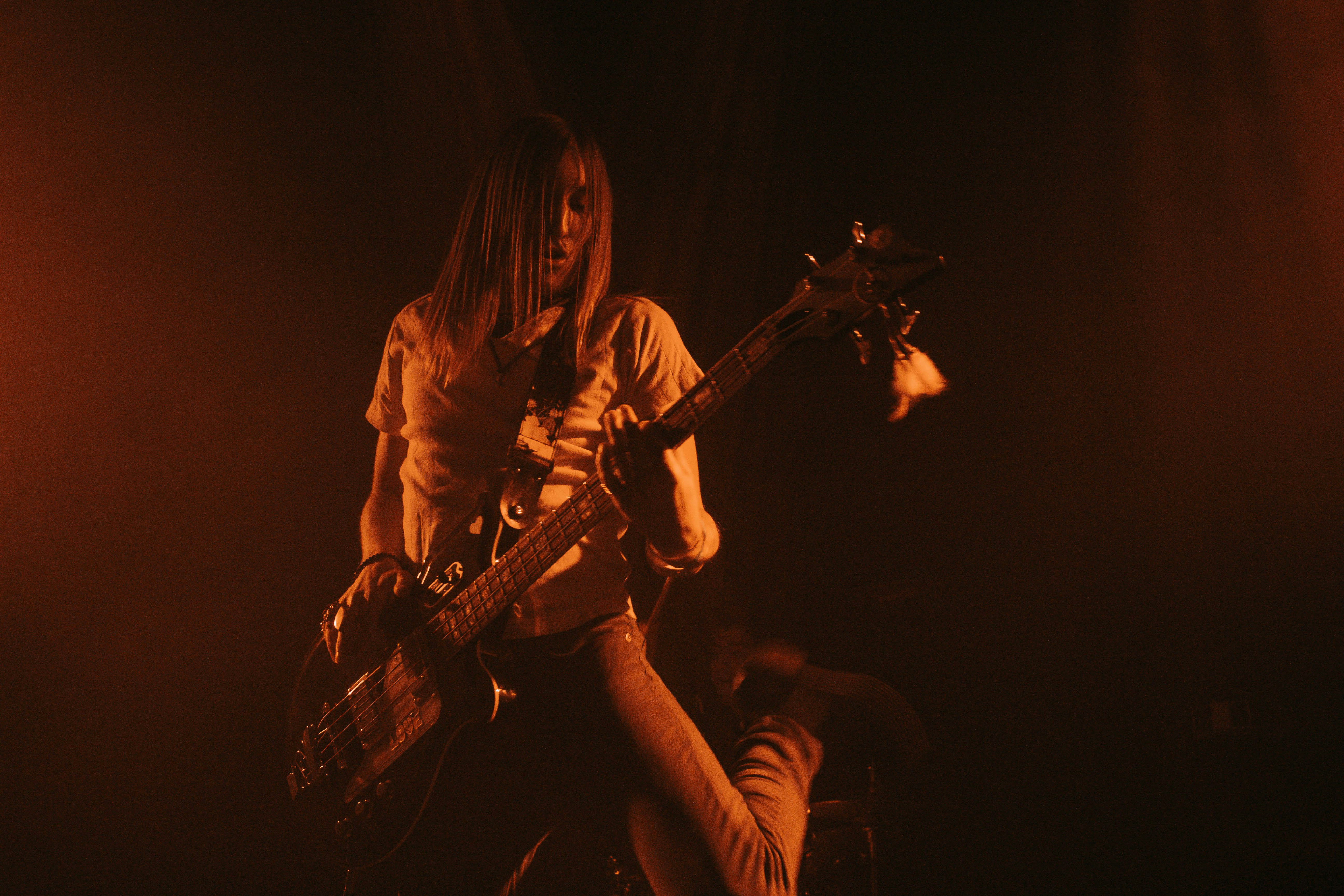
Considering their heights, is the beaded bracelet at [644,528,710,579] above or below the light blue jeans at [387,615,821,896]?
above

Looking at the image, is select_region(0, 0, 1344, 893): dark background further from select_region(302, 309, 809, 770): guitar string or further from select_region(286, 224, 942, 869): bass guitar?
select_region(302, 309, 809, 770): guitar string

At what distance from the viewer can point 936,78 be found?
6.64ft

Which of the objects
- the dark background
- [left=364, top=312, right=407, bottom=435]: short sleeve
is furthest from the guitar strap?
the dark background

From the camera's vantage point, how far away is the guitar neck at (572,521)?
1.21 metres

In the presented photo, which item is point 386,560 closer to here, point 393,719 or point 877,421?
point 393,719

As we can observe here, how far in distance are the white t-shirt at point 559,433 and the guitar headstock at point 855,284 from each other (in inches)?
10.4

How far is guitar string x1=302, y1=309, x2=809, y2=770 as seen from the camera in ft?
3.98

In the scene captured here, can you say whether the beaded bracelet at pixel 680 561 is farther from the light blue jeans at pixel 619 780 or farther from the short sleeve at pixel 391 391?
the short sleeve at pixel 391 391

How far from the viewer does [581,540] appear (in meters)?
1.36

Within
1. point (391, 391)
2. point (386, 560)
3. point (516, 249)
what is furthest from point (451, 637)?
point (516, 249)

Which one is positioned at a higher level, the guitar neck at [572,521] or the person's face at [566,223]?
the person's face at [566,223]

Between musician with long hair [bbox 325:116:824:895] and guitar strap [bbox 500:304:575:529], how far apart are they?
1cm

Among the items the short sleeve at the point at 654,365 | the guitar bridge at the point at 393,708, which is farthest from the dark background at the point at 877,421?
the guitar bridge at the point at 393,708

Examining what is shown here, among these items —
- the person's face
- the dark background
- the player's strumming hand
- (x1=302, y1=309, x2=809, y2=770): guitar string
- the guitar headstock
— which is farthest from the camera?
the dark background
